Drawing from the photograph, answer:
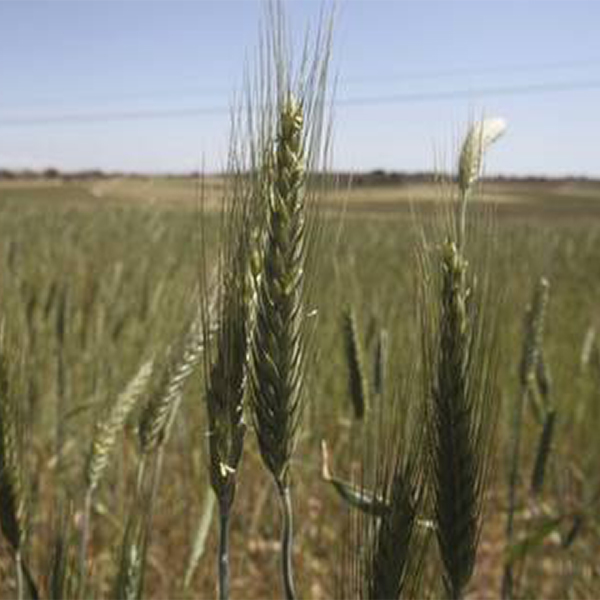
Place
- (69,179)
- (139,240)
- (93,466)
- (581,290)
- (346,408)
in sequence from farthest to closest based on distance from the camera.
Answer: (69,179) → (139,240) → (581,290) → (346,408) → (93,466)

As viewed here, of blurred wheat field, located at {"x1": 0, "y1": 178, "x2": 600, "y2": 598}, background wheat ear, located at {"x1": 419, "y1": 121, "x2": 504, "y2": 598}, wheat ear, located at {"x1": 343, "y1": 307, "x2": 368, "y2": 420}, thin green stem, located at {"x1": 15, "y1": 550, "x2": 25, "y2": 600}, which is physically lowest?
blurred wheat field, located at {"x1": 0, "y1": 178, "x2": 600, "y2": 598}

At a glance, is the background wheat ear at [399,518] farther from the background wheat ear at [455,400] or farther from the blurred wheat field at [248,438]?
the blurred wheat field at [248,438]

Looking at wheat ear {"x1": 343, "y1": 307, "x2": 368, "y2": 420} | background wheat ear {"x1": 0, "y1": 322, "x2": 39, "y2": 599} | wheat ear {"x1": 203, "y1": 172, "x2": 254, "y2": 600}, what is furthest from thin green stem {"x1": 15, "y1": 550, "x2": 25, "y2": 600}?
wheat ear {"x1": 343, "y1": 307, "x2": 368, "y2": 420}

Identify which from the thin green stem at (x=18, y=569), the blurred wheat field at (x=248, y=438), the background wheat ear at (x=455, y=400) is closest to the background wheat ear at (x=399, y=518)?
the background wheat ear at (x=455, y=400)

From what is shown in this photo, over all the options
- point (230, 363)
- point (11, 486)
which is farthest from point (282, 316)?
point (11, 486)

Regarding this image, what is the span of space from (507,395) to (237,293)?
251cm

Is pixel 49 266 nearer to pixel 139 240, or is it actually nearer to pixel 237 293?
pixel 139 240

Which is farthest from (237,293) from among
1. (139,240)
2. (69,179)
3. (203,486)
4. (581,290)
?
(69,179)

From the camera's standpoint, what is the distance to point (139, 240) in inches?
287

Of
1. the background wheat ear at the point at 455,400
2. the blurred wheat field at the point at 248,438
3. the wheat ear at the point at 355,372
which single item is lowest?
the blurred wheat field at the point at 248,438

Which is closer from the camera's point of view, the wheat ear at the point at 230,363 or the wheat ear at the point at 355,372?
the wheat ear at the point at 230,363

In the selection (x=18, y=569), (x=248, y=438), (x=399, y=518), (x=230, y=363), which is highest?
(x=230, y=363)

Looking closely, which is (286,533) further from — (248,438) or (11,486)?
(248,438)

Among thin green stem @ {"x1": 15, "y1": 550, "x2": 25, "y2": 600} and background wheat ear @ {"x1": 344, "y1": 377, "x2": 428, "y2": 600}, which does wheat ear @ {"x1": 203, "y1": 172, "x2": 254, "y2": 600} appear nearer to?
background wheat ear @ {"x1": 344, "y1": 377, "x2": 428, "y2": 600}
